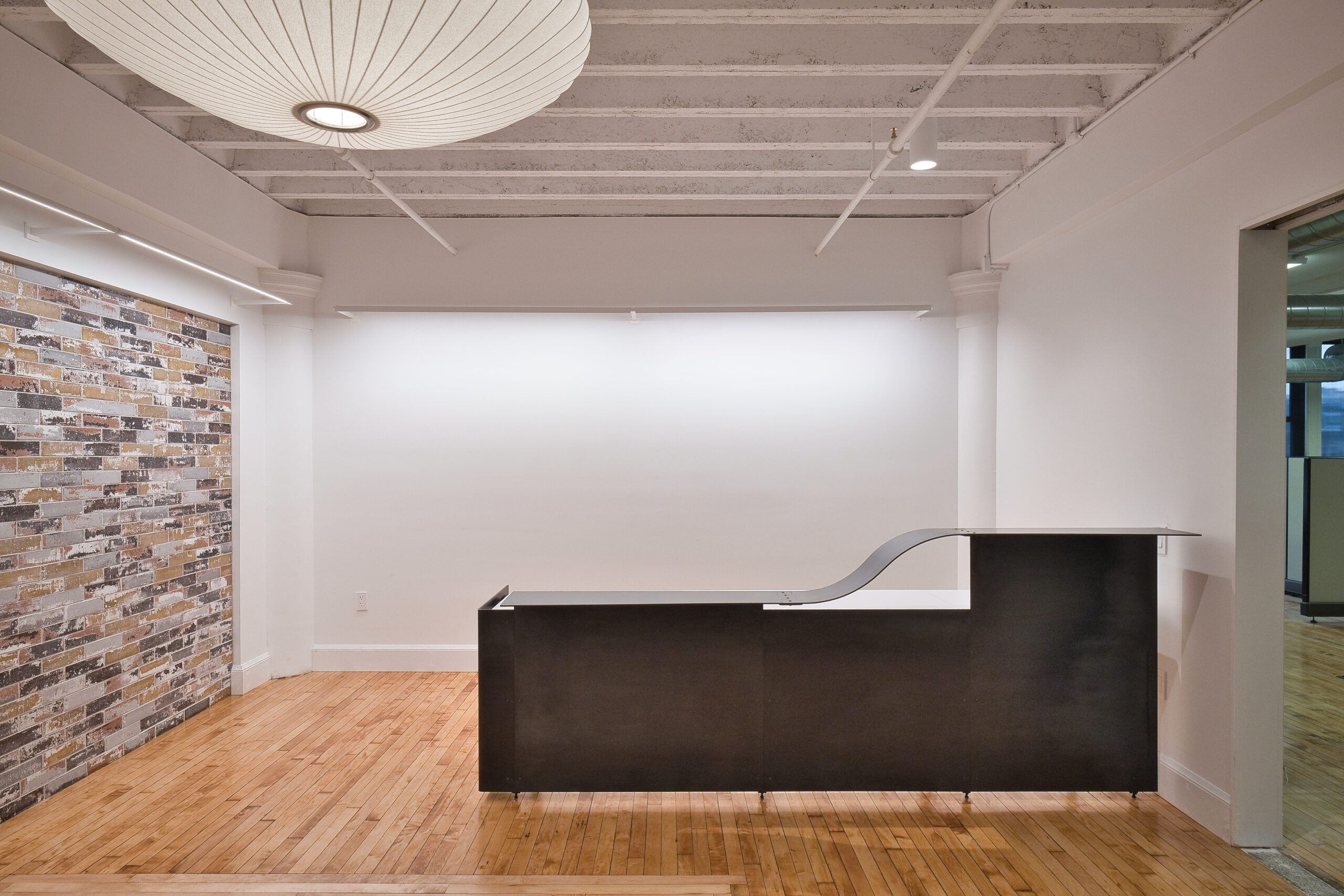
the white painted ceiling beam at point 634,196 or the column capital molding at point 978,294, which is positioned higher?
the white painted ceiling beam at point 634,196

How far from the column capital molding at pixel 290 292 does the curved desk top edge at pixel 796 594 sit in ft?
10.5

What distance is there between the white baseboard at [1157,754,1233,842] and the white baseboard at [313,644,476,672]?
14.8 ft

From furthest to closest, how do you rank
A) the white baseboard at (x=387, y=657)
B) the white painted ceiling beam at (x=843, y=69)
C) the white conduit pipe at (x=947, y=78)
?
the white baseboard at (x=387, y=657) → the white painted ceiling beam at (x=843, y=69) → the white conduit pipe at (x=947, y=78)

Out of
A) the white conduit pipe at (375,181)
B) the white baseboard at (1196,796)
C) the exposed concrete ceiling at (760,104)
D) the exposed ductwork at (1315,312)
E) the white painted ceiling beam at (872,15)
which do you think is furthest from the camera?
the exposed ductwork at (1315,312)

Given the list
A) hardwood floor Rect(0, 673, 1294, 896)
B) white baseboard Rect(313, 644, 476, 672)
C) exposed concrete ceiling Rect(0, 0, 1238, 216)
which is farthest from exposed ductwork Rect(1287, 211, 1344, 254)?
white baseboard Rect(313, 644, 476, 672)

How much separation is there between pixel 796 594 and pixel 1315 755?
3.07 m

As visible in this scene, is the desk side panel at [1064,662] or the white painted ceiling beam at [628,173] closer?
the desk side panel at [1064,662]

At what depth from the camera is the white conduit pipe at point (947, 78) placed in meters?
2.40

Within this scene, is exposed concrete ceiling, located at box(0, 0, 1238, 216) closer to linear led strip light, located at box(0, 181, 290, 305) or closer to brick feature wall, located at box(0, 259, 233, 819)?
linear led strip light, located at box(0, 181, 290, 305)

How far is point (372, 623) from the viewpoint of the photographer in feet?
18.7

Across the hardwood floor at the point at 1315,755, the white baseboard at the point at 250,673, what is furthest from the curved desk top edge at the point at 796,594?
the white baseboard at the point at 250,673

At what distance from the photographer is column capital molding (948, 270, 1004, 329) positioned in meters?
5.42

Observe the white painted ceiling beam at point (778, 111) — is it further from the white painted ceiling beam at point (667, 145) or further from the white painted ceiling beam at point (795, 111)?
the white painted ceiling beam at point (667, 145)

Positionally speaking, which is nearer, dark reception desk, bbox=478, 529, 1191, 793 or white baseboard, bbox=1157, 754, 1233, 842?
white baseboard, bbox=1157, 754, 1233, 842
